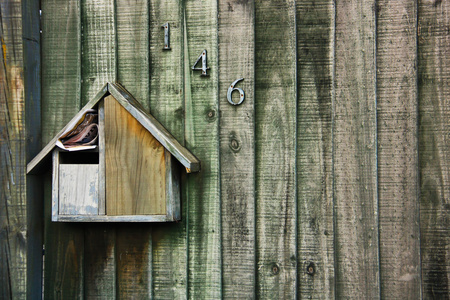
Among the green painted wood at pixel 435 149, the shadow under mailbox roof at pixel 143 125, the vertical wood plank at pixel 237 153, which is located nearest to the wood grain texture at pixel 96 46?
the shadow under mailbox roof at pixel 143 125

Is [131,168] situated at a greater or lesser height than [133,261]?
greater

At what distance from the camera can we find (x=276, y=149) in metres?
2.09

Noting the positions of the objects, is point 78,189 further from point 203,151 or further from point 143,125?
point 203,151

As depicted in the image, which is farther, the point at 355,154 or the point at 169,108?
the point at 169,108

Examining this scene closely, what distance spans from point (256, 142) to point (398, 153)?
710mm

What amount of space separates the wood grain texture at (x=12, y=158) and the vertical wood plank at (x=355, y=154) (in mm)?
1666

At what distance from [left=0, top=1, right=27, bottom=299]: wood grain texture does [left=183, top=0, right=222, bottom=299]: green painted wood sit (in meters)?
0.89

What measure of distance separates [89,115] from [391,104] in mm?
1525

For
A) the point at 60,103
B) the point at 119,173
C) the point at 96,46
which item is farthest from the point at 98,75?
the point at 119,173

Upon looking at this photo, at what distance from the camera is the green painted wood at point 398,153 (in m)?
1.99

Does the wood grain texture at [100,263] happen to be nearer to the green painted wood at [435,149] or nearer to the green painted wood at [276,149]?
the green painted wood at [276,149]

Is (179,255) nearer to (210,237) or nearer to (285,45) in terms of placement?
(210,237)

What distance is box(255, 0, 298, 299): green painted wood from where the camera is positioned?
2.07 metres

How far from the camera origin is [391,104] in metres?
2.02
